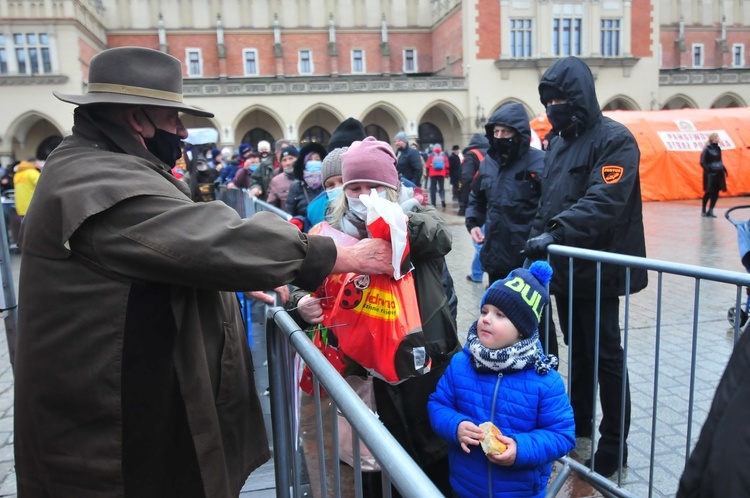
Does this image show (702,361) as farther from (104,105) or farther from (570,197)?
(104,105)

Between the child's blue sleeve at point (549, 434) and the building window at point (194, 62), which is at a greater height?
the building window at point (194, 62)

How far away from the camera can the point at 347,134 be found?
468 cm

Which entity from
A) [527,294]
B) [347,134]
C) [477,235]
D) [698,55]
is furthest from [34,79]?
[698,55]

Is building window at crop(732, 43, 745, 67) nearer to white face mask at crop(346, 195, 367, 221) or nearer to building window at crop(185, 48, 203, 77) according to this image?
building window at crop(185, 48, 203, 77)

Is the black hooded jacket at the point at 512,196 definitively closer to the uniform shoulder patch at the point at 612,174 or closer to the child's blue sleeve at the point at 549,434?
the uniform shoulder patch at the point at 612,174

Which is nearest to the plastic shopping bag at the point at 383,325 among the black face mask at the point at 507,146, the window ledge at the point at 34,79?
the black face mask at the point at 507,146

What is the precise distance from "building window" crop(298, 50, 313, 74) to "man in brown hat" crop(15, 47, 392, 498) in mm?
46624

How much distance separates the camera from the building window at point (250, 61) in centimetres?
4503

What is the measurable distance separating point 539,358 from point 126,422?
4.91 feet

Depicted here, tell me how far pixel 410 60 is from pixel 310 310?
48.1 metres

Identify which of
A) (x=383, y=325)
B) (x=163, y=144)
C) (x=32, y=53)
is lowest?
(x=383, y=325)

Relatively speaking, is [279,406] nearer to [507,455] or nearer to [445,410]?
[445,410]

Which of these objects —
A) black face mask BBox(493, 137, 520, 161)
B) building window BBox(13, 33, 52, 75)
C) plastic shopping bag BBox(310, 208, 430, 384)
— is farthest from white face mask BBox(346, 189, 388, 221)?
building window BBox(13, 33, 52, 75)

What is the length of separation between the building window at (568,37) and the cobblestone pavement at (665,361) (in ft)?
108
